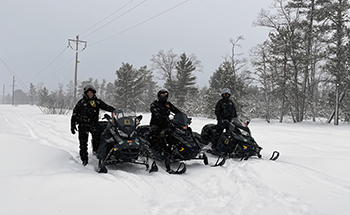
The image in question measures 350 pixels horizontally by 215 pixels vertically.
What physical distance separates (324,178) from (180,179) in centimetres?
280

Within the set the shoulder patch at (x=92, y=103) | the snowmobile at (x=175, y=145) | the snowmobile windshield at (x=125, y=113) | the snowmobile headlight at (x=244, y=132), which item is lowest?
the snowmobile at (x=175, y=145)

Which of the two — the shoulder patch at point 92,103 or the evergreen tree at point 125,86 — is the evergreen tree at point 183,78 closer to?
the evergreen tree at point 125,86

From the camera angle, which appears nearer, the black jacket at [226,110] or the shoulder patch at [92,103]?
the shoulder patch at [92,103]

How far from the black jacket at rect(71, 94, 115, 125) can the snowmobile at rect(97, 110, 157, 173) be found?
0.41m

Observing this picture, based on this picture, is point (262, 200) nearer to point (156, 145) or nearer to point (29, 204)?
point (156, 145)

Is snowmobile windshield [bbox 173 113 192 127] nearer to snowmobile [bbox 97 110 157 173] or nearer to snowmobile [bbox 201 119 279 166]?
snowmobile [bbox 97 110 157 173]

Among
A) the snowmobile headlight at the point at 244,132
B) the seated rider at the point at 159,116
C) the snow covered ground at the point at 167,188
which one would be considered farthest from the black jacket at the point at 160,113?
the snowmobile headlight at the point at 244,132

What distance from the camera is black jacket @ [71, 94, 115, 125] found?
5.42 metres

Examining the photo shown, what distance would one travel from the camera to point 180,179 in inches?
189

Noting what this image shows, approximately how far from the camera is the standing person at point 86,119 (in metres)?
5.43

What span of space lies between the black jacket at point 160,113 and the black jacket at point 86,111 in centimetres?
107

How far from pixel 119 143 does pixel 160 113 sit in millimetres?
1533

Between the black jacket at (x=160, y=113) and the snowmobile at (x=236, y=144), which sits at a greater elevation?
the black jacket at (x=160, y=113)

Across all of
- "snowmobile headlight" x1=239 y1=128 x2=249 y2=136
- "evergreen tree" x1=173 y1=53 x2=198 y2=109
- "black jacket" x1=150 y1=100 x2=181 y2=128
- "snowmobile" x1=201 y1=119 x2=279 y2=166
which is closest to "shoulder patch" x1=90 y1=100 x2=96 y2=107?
"black jacket" x1=150 y1=100 x2=181 y2=128
